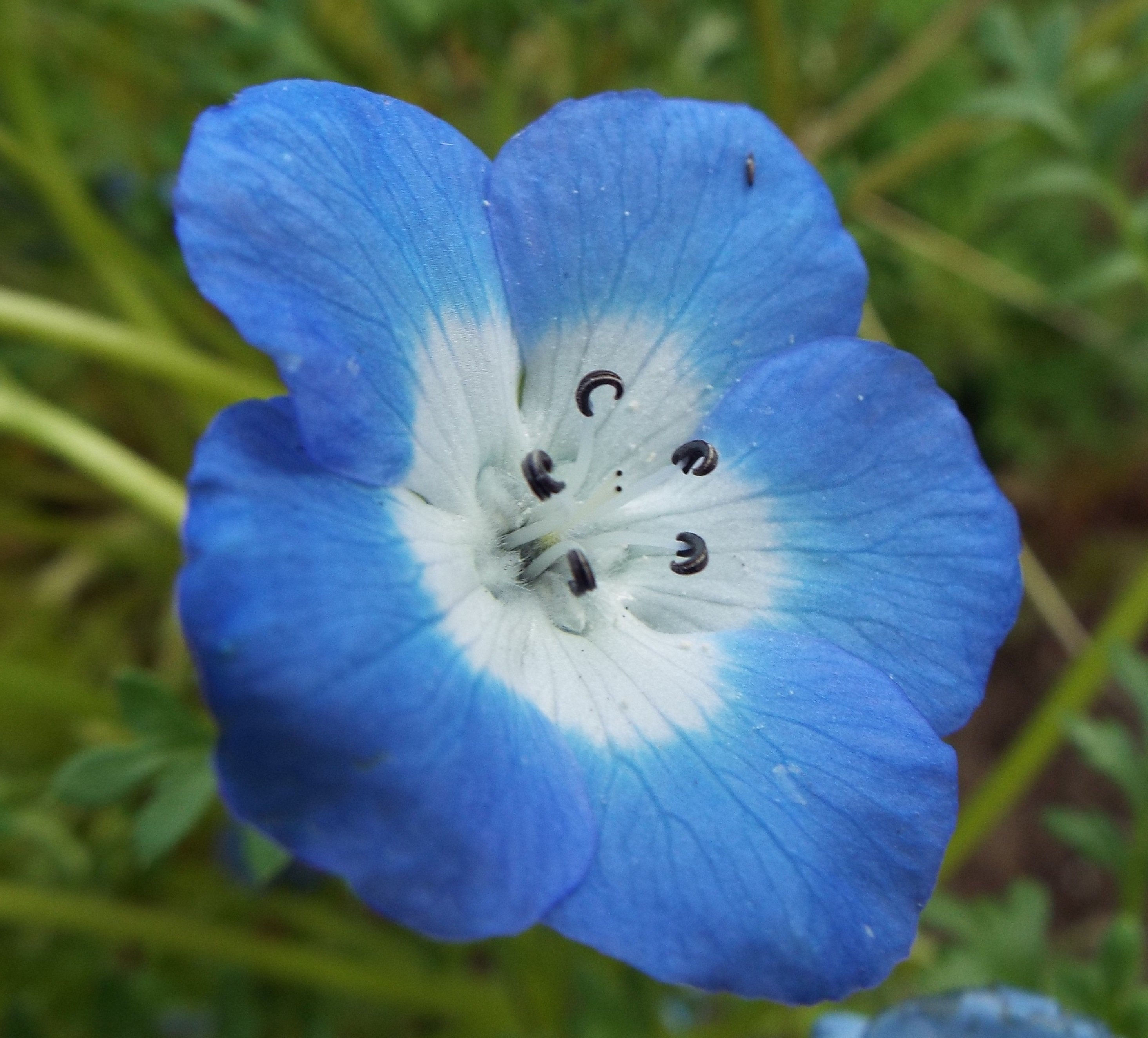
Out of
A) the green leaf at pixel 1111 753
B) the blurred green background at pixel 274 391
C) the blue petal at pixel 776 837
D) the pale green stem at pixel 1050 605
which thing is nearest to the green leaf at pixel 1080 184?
the blurred green background at pixel 274 391

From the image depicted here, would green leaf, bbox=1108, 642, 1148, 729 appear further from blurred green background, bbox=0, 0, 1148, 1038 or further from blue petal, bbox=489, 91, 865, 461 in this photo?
blue petal, bbox=489, 91, 865, 461

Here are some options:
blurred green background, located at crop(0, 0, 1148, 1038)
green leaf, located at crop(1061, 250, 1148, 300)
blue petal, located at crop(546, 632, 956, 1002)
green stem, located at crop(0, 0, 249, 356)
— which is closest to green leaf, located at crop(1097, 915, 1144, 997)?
blurred green background, located at crop(0, 0, 1148, 1038)

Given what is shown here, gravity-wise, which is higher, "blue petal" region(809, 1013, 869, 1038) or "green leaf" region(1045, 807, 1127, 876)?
"green leaf" region(1045, 807, 1127, 876)

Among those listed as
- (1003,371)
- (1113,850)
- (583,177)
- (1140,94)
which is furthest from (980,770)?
(583,177)

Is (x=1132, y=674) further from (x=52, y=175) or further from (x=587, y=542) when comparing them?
(x=52, y=175)

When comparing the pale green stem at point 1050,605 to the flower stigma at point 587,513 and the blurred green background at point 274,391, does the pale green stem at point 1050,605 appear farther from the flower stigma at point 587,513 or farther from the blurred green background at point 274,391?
the flower stigma at point 587,513

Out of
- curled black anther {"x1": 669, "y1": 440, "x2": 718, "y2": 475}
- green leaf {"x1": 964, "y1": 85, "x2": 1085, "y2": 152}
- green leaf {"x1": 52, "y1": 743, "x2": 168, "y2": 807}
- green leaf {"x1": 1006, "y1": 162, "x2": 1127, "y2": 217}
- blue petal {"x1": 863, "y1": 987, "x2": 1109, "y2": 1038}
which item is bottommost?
green leaf {"x1": 52, "y1": 743, "x2": 168, "y2": 807}
